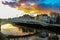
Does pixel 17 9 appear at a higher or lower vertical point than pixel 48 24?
higher

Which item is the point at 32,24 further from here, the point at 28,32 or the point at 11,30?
the point at 11,30

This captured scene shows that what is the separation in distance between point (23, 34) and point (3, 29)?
0.67 feet

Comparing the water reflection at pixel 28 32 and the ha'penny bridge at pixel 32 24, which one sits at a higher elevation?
the ha'penny bridge at pixel 32 24

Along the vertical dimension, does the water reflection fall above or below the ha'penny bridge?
below

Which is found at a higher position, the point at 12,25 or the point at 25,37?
the point at 12,25

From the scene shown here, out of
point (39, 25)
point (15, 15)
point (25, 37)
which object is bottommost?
point (25, 37)

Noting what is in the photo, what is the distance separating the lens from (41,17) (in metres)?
1.51

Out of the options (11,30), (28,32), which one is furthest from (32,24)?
(11,30)

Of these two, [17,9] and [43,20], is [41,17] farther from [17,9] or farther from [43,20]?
[17,9]

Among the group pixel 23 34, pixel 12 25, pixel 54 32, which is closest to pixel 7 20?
pixel 12 25

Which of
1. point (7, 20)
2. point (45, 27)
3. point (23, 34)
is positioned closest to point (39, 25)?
point (45, 27)

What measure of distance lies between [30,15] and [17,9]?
0.47 feet

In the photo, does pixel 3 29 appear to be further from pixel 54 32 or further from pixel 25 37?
pixel 54 32

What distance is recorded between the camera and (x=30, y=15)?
4.99ft
